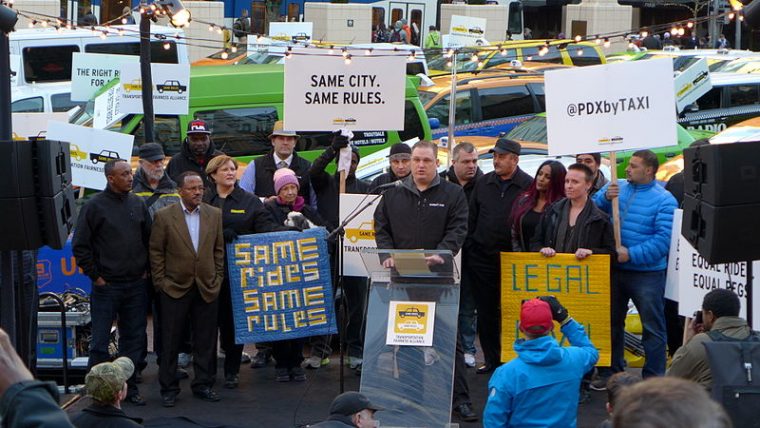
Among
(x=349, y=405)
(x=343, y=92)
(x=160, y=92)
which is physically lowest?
(x=349, y=405)

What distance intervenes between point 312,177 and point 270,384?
1.85 metres

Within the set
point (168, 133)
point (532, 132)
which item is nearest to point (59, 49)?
point (168, 133)

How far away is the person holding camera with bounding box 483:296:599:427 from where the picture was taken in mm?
7023

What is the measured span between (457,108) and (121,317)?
1207 centimetres

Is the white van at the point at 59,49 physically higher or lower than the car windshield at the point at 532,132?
higher

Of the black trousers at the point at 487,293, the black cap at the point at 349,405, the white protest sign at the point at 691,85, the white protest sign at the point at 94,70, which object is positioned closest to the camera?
the black cap at the point at 349,405

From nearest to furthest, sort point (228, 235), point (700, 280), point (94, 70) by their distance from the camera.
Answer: point (700, 280) < point (228, 235) < point (94, 70)

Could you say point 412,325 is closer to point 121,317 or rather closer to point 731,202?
point 731,202

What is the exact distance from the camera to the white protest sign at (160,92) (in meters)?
16.2

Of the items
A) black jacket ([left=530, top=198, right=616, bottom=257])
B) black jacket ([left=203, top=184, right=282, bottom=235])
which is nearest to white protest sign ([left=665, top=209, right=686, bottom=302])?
black jacket ([left=530, top=198, right=616, bottom=257])

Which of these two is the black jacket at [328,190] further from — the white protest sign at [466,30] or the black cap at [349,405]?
the white protest sign at [466,30]

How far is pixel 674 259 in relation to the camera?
32.3ft

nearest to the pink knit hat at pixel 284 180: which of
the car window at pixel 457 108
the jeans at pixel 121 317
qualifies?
the jeans at pixel 121 317

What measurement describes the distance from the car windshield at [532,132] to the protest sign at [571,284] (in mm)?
7455
